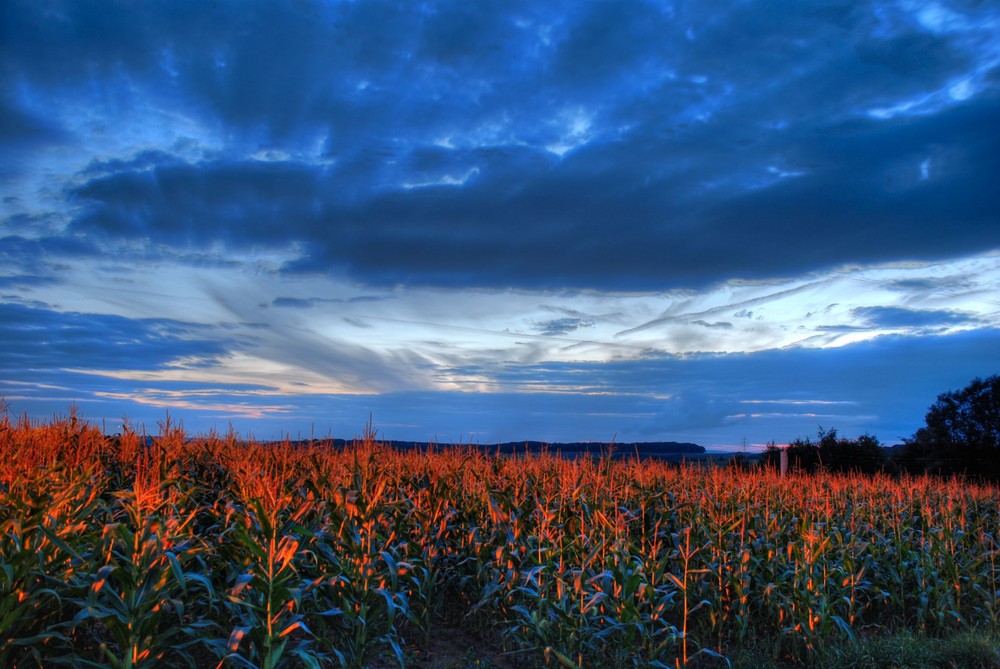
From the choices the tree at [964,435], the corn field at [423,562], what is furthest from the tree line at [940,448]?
the corn field at [423,562]

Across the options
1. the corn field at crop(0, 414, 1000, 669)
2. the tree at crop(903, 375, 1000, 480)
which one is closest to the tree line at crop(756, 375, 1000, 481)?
the tree at crop(903, 375, 1000, 480)

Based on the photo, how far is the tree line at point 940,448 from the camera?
92.3 feet

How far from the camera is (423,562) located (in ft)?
30.4

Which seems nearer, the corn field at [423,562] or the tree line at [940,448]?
the corn field at [423,562]

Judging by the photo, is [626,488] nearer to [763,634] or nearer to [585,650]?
[763,634]

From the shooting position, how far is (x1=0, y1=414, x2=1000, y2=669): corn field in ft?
19.6

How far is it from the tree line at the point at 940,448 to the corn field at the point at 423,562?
1642cm

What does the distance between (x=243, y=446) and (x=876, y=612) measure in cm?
1299

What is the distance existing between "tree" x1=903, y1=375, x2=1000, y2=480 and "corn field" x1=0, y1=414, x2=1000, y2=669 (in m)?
16.6

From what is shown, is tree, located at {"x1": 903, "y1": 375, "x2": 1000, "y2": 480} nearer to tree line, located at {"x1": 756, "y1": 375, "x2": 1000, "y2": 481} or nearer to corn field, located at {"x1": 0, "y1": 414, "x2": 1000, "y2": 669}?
tree line, located at {"x1": 756, "y1": 375, "x2": 1000, "y2": 481}

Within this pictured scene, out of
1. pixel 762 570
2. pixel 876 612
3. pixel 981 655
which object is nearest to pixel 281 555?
pixel 762 570

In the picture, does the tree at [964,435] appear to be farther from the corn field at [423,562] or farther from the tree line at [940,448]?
the corn field at [423,562]

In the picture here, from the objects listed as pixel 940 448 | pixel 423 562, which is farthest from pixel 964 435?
pixel 423 562

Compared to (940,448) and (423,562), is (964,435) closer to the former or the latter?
(940,448)
